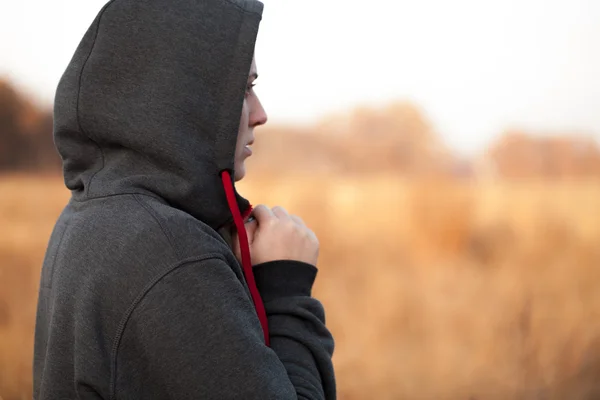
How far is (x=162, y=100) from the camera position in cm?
95

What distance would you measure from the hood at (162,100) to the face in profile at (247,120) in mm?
42

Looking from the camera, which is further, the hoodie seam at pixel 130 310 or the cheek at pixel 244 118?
the cheek at pixel 244 118

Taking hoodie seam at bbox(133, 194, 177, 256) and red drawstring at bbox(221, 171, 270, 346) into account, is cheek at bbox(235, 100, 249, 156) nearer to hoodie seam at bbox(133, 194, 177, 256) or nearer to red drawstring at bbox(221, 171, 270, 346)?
red drawstring at bbox(221, 171, 270, 346)

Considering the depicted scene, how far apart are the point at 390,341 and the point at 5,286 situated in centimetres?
204

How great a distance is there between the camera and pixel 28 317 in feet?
10.6

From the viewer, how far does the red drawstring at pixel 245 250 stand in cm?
96

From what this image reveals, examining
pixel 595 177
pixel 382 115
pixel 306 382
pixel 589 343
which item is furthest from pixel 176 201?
pixel 595 177

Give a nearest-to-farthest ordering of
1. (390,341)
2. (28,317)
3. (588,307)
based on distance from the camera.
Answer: (28,317) < (390,341) < (588,307)

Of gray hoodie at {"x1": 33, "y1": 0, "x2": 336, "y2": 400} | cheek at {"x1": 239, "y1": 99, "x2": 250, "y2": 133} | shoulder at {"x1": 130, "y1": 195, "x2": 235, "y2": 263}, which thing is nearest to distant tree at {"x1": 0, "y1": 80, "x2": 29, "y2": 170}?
gray hoodie at {"x1": 33, "y1": 0, "x2": 336, "y2": 400}

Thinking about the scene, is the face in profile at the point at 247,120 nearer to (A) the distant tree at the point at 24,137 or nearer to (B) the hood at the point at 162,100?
(B) the hood at the point at 162,100

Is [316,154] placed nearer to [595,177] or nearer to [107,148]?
[595,177]

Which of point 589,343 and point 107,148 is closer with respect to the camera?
point 107,148

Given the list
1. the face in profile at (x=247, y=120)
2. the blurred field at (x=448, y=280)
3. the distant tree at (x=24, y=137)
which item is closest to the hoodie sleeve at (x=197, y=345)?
the face in profile at (x=247, y=120)

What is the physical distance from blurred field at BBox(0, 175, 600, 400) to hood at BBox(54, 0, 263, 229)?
2.61 metres
